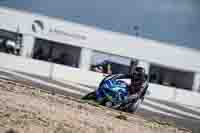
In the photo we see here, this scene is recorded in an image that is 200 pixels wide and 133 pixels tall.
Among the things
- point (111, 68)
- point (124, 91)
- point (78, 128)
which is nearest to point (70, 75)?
point (111, 68)

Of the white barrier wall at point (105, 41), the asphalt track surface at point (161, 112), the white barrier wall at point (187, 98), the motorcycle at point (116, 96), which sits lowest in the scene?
the white barrier wall at point (187, 98)

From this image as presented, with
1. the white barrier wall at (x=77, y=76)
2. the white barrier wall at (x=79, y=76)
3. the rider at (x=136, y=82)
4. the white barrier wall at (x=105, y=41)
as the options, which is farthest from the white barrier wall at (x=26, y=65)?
the rider at (x=136, y=82)

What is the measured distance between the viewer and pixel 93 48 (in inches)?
1031

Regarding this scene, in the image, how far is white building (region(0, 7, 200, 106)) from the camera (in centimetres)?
2567

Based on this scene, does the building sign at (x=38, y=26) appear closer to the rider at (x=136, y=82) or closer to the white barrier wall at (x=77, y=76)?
the white barrier wall at (x=77, y=76)

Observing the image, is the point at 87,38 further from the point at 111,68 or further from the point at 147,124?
the point at 147,124

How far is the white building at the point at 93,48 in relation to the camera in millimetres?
25672

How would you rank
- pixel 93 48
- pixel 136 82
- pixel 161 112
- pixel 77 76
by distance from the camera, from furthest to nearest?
1. pixel 93 48
2. pixel 77 76
3. pixel 161 112
4. pixel 136 82

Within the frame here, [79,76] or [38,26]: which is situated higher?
[38,26]

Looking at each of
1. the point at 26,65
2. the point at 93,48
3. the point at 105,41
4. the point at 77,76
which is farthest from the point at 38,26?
the point at 77,76

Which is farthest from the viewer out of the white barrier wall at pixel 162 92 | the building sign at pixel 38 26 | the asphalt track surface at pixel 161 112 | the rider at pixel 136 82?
the building sign at pixel 38 26

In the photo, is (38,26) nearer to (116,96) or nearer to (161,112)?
(161,112)

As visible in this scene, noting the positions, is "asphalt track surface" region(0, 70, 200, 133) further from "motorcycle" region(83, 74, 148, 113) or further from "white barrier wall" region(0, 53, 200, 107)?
"white barrier wall" region(0, 53, 200, 107)

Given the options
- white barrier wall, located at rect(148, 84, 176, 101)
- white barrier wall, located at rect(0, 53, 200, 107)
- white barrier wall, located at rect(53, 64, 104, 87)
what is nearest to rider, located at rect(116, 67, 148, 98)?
white barrier wall, located at rect(0, 53, 200, 107)
